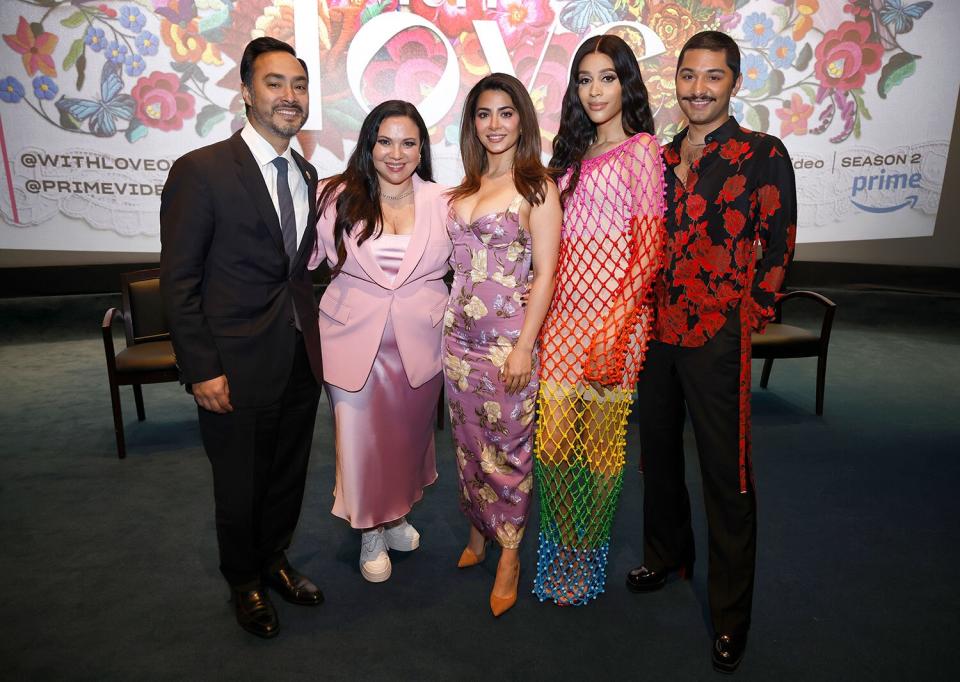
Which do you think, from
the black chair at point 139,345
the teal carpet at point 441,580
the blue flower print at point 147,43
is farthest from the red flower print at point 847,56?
the black chair at point 139,345

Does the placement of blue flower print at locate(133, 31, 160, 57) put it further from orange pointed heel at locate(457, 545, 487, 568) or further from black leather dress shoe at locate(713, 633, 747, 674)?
black leather dress shoe at locate(713, 633, 747, 674)

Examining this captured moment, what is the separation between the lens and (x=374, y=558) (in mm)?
2486

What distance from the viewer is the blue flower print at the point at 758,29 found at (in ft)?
17.4

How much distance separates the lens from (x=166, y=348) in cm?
365

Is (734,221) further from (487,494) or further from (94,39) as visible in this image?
(94,39)

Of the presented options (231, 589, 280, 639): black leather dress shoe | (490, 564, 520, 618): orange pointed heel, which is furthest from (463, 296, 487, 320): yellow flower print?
(231, 589, 280, 639): black leather dress shoe

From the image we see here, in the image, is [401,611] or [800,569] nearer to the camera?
[401,611]

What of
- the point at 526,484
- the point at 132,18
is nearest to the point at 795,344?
the point at 526,484

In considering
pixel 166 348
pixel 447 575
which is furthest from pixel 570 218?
pixel 166 348

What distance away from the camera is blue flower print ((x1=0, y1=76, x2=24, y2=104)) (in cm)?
479

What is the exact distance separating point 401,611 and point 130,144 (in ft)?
13.7

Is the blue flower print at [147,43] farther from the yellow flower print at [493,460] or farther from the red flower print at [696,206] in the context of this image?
the red flower print at [696,206]

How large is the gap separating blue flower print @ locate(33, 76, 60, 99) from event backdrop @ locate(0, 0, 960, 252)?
13 mm

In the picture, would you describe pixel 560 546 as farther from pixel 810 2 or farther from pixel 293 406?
pixel 810 2
